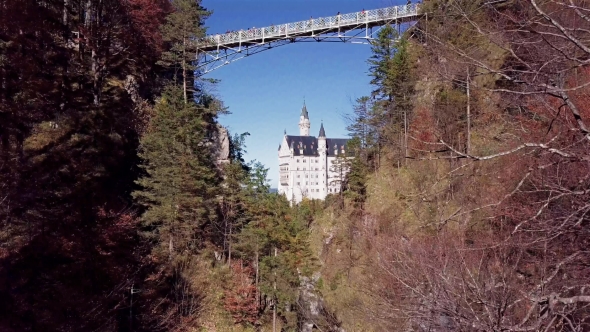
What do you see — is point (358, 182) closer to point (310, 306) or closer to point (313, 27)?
point (310, 306)

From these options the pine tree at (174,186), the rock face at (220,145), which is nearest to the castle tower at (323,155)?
the rock face at (220,145)

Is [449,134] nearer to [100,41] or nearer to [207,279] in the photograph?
[207,279]

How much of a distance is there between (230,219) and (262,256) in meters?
3.32

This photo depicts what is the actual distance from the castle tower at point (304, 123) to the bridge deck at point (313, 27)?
6409 cm

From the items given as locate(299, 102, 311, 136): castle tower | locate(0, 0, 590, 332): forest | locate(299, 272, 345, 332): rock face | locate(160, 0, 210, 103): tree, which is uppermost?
locate(299, 102, 311, 136): castle tower

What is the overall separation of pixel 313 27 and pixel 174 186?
16.6m

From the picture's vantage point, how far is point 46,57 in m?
12.2

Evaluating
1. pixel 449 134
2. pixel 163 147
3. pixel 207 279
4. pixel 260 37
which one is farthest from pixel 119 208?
pixel 260 37

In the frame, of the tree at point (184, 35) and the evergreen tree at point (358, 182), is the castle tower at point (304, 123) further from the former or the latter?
the evergreen tree at point (358, 182)

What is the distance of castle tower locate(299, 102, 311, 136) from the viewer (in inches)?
3802

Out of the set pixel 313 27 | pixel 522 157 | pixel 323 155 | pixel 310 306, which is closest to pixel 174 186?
pixel 310 306

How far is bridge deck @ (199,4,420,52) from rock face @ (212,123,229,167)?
6.33 meters

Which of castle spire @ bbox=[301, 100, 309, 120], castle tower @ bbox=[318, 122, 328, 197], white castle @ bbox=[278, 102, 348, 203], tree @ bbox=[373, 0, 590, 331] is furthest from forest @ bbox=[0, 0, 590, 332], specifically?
castle spire @ bbox=[301, 100, 309, 120]

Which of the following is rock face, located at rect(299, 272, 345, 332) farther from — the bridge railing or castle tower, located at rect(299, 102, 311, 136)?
castle tower, located at rect(299, 102, 311, 136)
